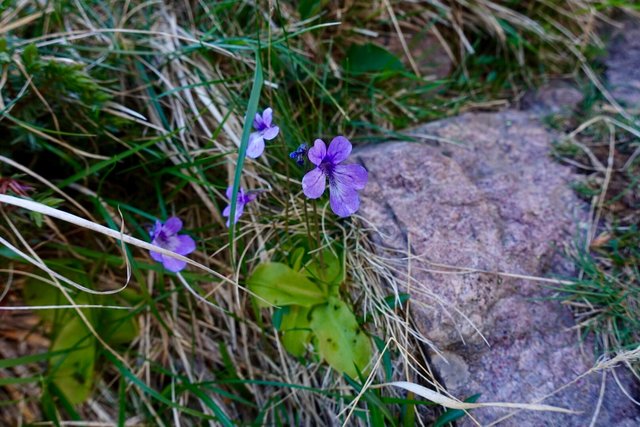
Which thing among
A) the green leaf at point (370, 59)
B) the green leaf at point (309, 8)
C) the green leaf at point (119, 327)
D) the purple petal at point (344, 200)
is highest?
the green leaf at point (309, 8)

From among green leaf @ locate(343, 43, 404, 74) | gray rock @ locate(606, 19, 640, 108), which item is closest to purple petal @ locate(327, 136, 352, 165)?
green leaf @ locate(343, 43, 404, 74)

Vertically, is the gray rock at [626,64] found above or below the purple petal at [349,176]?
below

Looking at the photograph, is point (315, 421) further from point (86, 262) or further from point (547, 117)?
point (547, 117)

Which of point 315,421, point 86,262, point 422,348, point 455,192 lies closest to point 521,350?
point 422,348

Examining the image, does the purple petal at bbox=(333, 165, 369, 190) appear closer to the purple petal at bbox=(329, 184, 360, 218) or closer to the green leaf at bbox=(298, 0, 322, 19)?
the purple petal at bbox=(329, 184, 360, 218)

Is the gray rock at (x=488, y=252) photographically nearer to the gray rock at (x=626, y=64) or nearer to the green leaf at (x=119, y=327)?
the gray rock at (x=626, y=64)

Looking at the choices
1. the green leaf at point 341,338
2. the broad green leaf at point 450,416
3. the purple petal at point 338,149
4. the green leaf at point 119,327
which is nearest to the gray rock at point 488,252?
the broad green leaf at point 450,416
